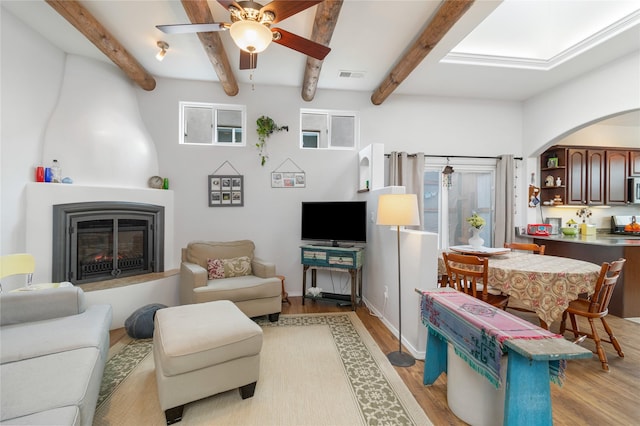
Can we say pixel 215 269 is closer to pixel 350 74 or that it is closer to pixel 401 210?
pixel 401 210

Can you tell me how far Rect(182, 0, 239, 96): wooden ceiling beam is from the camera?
2.20 m

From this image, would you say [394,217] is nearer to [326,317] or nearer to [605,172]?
[326,317]

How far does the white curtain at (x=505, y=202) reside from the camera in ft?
14.1

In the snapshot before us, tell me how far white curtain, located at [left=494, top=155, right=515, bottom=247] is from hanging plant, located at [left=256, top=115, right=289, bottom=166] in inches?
131

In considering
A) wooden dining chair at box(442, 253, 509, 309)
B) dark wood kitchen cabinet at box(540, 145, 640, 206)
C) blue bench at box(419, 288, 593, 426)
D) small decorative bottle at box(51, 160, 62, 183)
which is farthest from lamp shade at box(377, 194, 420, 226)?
dark wood kitchen cabinet at box(540, 145, 640, 206)

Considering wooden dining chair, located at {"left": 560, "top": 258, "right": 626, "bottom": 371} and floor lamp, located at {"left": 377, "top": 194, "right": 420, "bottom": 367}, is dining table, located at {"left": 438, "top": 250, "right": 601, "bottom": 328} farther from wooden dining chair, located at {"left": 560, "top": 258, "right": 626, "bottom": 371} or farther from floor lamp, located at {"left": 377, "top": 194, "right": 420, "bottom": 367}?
floor lamp, located at {"left": 377, "top": 194, "right": 420, "bottom": 367}

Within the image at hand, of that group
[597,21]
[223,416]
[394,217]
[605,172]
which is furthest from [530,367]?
[605,172]

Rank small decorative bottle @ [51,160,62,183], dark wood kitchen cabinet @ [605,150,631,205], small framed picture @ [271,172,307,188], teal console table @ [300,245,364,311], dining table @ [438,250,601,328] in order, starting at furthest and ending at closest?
dark wood kitchen cabinet @ [605,150,631,205] → small framed picture @ [271,172,307,188] → teal console table @ [300,245,364,311] → small decorative bottle @ [51,160,62,183] → dining table @ [438,250,601,328]

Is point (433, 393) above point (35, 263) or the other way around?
the other way around

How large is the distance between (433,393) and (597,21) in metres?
3.92

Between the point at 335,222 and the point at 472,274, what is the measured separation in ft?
5.88

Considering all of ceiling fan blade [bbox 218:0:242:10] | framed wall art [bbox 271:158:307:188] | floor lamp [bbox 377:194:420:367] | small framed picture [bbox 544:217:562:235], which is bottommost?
small framed picture [bbox 544:217:562:235]

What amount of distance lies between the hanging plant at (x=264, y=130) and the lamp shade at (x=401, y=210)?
88.2 inches

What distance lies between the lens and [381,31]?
2775 mm
